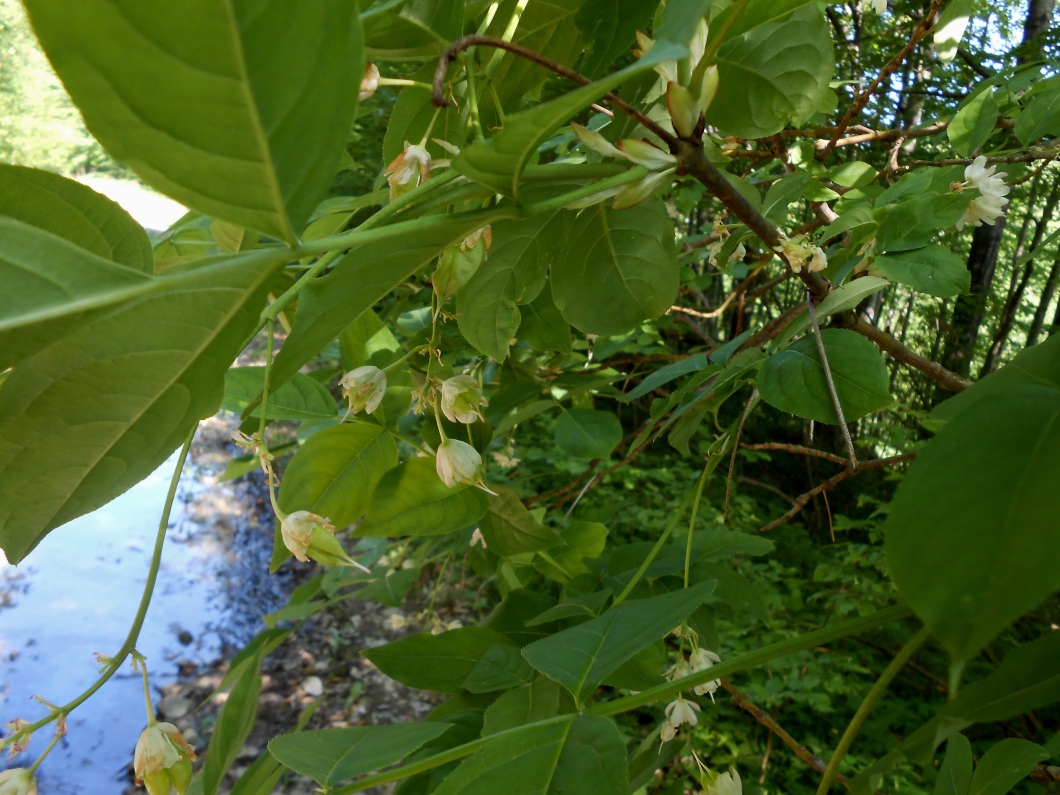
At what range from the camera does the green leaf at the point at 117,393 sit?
21cm

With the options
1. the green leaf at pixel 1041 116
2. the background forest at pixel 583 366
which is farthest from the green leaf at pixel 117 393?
the green leaf at pixel 1041 116

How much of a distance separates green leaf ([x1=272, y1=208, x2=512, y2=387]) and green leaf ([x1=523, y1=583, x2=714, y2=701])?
0.17 meters

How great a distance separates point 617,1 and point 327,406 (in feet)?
1.38

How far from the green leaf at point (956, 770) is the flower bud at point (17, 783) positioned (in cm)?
44

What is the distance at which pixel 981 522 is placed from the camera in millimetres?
164

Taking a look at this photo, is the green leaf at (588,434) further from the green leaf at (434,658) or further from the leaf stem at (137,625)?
the leaf stem at (137,625)

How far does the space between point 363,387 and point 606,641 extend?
0.67 feet

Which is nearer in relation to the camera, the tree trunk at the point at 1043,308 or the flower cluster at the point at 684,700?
the flower cluster at the point at 684,700

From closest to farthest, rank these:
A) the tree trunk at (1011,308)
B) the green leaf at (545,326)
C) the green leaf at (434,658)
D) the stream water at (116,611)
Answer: the green leaf at (434,658), the green leaf at (545,326), the tree trunk at (1011,308), the stream water at (116,611)

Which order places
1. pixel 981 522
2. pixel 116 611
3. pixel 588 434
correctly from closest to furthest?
pixel 981 522, pixel 588 434, pixel 116 611

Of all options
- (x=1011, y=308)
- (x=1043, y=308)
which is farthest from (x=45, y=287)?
(x=1043, y=308)

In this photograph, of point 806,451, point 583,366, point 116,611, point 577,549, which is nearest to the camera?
point 806,451

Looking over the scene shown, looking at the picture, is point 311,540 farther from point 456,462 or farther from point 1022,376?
→ point 1022,376

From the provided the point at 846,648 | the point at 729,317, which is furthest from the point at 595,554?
the point at 729,317
